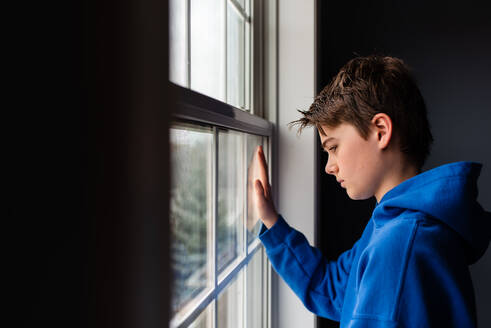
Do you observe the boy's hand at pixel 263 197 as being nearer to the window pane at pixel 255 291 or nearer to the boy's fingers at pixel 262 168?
the boy's fingers at pixel 262 168

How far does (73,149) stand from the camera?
98 millimetres

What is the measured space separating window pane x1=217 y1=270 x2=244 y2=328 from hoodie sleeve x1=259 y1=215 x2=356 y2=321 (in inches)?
4.6

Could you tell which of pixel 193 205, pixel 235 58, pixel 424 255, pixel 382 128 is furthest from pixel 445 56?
pixel 193 205

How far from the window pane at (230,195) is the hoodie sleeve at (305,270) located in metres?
0.10

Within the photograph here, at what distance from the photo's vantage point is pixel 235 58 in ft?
2.97

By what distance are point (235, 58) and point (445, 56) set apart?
1156mm

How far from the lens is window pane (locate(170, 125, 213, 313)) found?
0.52 metres

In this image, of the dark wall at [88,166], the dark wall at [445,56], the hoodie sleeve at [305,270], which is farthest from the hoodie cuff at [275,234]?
the dark wall at [88,166]

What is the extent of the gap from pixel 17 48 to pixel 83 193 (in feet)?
0.13

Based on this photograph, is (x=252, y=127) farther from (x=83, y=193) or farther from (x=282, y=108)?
(x=83, y=193)

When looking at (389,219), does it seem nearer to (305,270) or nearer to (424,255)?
(424,255)

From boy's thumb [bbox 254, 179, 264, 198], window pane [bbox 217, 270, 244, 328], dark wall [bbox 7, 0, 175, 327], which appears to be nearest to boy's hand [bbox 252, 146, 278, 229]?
boy's thumb [bbox 254, 179, 264, 198]

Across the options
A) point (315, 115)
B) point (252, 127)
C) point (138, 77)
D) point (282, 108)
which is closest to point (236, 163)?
point (252, 127)

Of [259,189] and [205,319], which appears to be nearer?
[205,319]
